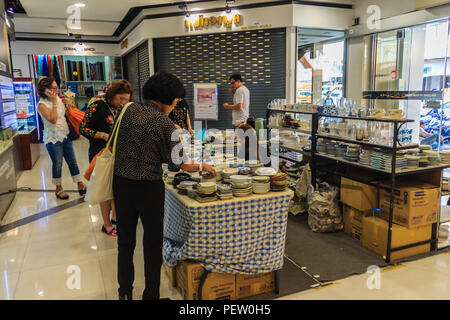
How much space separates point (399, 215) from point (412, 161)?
0.55 meters

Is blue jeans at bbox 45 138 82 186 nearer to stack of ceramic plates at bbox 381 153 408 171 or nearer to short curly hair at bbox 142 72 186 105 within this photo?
short curly hair at bbox 142 72 186 105

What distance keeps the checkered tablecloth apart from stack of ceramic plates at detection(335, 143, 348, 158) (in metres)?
1.60

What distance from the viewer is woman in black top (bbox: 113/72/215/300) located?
7.36ft

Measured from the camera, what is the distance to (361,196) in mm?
3697


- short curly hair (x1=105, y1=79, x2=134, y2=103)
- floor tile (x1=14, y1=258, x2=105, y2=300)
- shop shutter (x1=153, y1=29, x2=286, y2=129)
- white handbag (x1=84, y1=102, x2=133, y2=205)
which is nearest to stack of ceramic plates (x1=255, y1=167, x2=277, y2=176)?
white handbag (x1=84, y1=102, x2=133, y2=205)

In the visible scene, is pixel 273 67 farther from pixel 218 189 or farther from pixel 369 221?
pixel 218 189

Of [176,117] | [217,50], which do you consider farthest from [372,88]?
[176,117]

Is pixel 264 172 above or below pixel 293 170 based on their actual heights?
above

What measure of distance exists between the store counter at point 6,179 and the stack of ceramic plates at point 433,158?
500 cm

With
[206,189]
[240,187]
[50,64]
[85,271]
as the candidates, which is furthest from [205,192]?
[50,64]

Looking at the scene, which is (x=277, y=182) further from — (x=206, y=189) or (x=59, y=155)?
(x=59, y=155)

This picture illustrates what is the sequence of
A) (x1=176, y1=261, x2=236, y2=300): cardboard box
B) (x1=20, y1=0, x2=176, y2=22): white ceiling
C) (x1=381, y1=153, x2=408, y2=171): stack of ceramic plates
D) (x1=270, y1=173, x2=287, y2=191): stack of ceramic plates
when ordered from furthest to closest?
1. (x1=20, y1=0, x2=176, y2=22): white ceiling
2. (x1=381, y1=153, x2=408, y2=171): stack of ceramic plates
3. (x1=270, y1=173, x2=287, y2=191): stack of ceramic plates
4. (x1=176, y1=261, x2=236, y2=300): cardboard box

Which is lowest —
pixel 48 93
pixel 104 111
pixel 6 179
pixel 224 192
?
pixel 6 179
